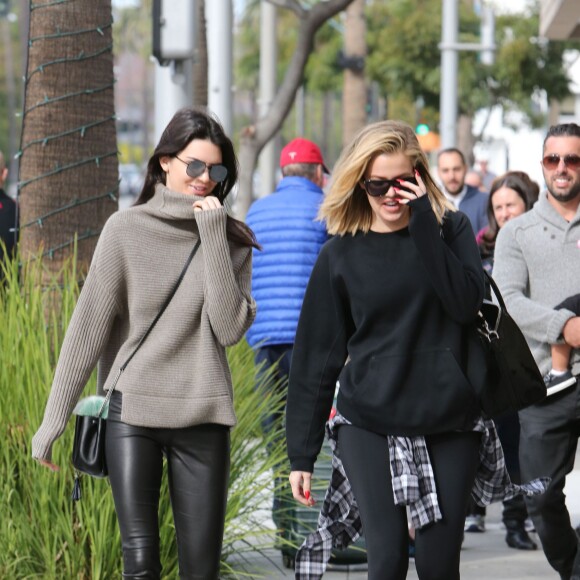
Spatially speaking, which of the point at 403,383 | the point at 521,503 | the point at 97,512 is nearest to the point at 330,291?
the point at 403,383

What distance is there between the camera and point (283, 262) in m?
7.60

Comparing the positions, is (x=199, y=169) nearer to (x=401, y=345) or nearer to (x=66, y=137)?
(x=401, y=345)

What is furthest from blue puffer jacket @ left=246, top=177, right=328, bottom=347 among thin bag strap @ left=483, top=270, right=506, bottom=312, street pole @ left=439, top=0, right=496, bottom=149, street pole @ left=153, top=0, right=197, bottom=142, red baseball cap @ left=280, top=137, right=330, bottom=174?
street pole @ left=439, top=0, right=496, bottom=149

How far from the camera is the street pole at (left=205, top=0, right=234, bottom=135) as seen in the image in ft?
37.0

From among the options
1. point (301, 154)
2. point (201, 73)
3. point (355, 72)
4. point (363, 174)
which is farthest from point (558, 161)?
point (355, 72)

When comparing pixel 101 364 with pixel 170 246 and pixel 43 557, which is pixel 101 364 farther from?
pixel 43 557

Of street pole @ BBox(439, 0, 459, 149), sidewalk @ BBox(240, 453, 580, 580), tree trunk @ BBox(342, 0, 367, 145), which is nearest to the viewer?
sidewalk @ BBox(240, 453, 580, 580)

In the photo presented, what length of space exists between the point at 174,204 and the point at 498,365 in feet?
3.81

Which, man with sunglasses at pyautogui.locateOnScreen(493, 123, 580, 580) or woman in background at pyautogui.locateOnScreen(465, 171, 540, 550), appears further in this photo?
woman in background at pyautogui.locateOnScreen(465, 171, 540, 550)

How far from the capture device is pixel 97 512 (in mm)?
5414

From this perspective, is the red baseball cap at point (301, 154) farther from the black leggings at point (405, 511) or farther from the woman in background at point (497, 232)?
the black leggings at point (405, 511)

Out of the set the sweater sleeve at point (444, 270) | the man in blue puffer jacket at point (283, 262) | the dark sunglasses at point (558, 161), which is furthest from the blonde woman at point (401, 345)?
the man in blue puffer jacket at point (283, 262)

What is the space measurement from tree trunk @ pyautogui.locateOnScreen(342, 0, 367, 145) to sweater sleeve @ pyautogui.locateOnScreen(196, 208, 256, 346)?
74.5 feet

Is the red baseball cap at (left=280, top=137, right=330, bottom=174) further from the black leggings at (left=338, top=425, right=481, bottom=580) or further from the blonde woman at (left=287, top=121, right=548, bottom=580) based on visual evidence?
the black leggings at (left=338, top=425, right=481, bottom=580)
